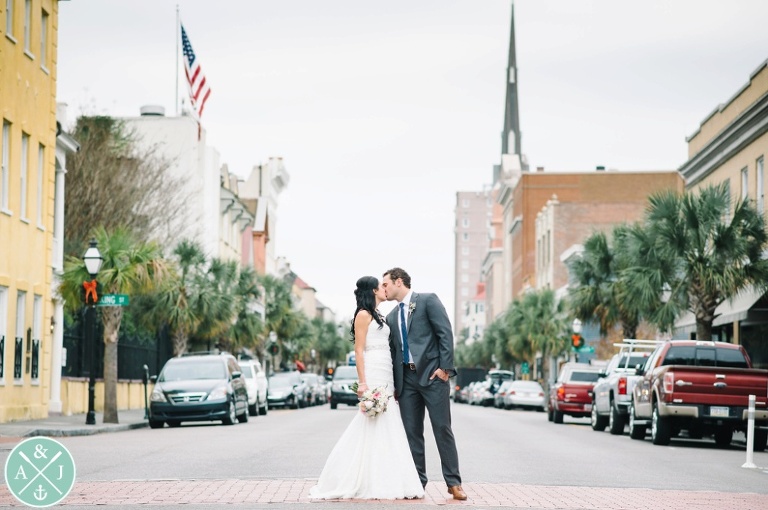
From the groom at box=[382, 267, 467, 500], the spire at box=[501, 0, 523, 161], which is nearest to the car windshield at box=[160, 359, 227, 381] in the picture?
the groom at box=[382, 267, 467, 500]

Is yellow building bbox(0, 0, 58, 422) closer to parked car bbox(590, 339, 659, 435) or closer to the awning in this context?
parked car bbox(590, 339, 659, 435)

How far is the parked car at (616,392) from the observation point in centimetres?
2967

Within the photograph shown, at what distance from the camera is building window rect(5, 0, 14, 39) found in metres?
30.5

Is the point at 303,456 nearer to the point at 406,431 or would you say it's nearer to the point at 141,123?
the point at 406,431

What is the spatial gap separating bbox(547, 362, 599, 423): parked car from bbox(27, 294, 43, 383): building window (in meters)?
14.4

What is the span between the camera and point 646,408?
26.2 metres

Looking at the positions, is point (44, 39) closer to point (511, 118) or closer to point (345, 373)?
point (345, 373)

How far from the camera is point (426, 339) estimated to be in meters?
12.1

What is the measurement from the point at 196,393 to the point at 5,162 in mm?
6891

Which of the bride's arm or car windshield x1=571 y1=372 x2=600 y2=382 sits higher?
the bride's arm

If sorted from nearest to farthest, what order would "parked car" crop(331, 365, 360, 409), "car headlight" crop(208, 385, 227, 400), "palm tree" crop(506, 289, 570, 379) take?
"car headlight" crop(208, 385, 227, 400) < "parked car" crop(331, 365, 360, 409) < "palm tree" crop(506, 289, 570, 379)

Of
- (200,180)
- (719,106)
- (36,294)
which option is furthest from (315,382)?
(36,294)

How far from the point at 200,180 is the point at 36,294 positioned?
3121 cm

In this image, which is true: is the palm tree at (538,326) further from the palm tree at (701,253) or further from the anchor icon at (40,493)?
the anchor icon at (40,493)
